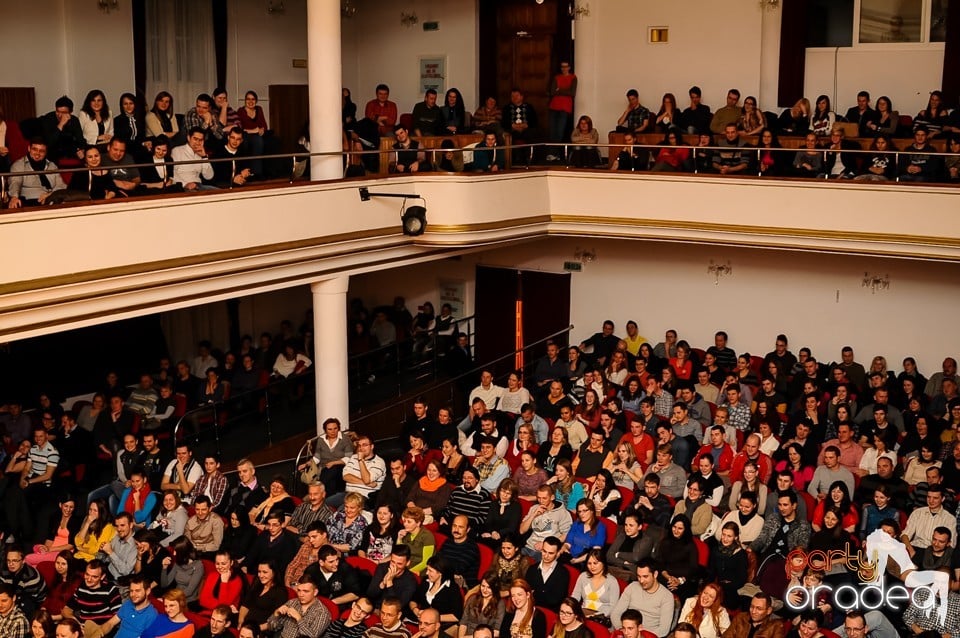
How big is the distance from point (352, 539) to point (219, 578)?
1029 millimetres

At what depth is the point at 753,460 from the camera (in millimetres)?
9273

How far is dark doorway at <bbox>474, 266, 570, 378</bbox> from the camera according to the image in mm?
14508

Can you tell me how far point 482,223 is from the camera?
11.5 metres

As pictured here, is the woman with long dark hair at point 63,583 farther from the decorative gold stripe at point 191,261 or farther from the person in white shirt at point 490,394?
the person in white shirt at point 490,394

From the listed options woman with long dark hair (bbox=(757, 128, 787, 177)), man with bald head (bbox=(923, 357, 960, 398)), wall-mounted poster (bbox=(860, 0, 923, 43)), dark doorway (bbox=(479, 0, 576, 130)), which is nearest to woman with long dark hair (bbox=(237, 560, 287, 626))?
woman with long dark hair (bbox=(757, 128, 787, 177))

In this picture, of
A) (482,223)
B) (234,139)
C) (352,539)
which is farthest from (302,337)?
(352,539)

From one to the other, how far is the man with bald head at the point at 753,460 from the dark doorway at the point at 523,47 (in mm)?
6227

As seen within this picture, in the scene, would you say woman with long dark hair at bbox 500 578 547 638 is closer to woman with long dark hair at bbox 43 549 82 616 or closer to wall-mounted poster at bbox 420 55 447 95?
woman with long dark hair at bbox 43 549 82 616

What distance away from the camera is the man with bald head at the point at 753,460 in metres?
9.19

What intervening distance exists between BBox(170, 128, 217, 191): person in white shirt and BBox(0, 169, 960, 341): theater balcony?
0.93 feet

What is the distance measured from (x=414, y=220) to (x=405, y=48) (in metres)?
4.88

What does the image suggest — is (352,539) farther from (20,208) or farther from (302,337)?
(302,337)

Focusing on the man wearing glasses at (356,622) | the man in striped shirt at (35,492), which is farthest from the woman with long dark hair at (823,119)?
the man in striped shirt at (35,492)

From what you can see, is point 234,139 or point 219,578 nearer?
point 219,578
